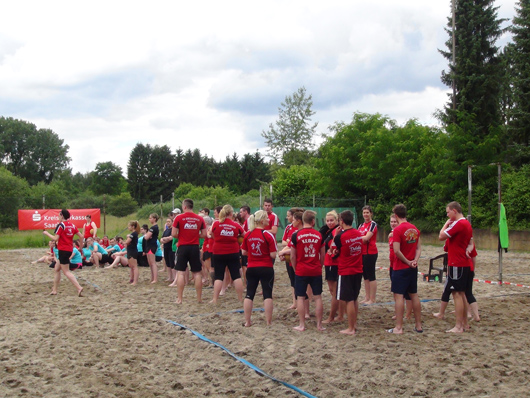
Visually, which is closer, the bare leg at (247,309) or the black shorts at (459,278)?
the black shorts at (459,278)

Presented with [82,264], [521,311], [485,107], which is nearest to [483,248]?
[485,107]

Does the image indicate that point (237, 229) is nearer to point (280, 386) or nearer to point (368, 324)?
point (368, 324)

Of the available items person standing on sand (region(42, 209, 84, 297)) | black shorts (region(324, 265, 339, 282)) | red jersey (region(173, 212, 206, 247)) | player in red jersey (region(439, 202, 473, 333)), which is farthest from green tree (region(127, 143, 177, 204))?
player in red jersey (region(439, 202, 473, 333))

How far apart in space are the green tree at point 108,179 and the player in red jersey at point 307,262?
70.7 m

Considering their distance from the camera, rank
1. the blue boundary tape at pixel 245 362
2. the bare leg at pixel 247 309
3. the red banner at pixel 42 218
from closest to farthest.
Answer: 1. the blue boundary tape at pixel 245 362
2. the bare leg at pixel 247 309
3. the red banner at pixel 42 218

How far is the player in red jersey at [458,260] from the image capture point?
6738mm

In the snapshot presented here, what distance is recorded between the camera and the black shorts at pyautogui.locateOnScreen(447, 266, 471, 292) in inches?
266

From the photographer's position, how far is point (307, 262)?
6820 mm

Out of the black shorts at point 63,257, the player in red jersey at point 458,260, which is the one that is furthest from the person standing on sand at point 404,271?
the black shorts at point 63,257

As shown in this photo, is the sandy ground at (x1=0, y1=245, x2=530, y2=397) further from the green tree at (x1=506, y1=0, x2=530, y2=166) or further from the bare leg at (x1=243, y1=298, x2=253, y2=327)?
the green tree at (x1=506, y1=0, x2=530, y2=166)

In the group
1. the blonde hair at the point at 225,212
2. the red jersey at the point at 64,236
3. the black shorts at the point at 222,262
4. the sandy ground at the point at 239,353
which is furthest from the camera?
the red jersey at the point at 64,236

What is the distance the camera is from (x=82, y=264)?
15148mm

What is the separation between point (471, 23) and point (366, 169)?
9020 mm

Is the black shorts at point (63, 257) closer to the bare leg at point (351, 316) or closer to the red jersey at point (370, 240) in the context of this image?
the red jersey at point (370, 240)
